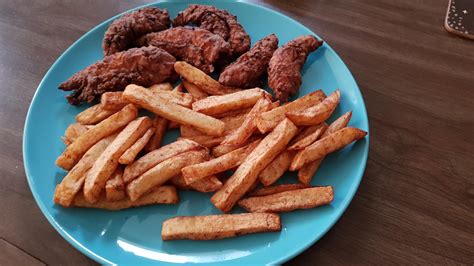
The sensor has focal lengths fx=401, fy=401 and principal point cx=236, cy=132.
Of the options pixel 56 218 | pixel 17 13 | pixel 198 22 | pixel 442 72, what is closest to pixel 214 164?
pixel 56 218

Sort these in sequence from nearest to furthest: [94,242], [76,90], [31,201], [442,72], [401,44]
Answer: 1. [94,242]
2. [31,201]
3. [76,90]
4. [442,72]
5. [401,44]

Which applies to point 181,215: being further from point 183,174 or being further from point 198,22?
point 198,22

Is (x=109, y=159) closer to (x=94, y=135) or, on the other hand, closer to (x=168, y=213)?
(x=94, y=135)

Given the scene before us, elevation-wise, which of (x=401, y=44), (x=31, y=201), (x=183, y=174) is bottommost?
(x=31, y=201)

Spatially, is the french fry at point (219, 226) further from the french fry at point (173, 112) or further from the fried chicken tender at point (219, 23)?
the fried chicken tender at point (219, 23)

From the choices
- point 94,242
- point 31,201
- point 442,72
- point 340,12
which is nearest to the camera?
point 94,242

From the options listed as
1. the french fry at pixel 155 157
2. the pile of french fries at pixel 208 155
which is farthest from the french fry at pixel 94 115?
the french fry at pixel 155 157

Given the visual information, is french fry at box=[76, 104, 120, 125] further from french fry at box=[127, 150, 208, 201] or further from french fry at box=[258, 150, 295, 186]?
french fry at box=[258, 150, 295, 186]

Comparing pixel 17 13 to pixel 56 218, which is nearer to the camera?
pixel 56 218

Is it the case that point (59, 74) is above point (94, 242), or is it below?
above
